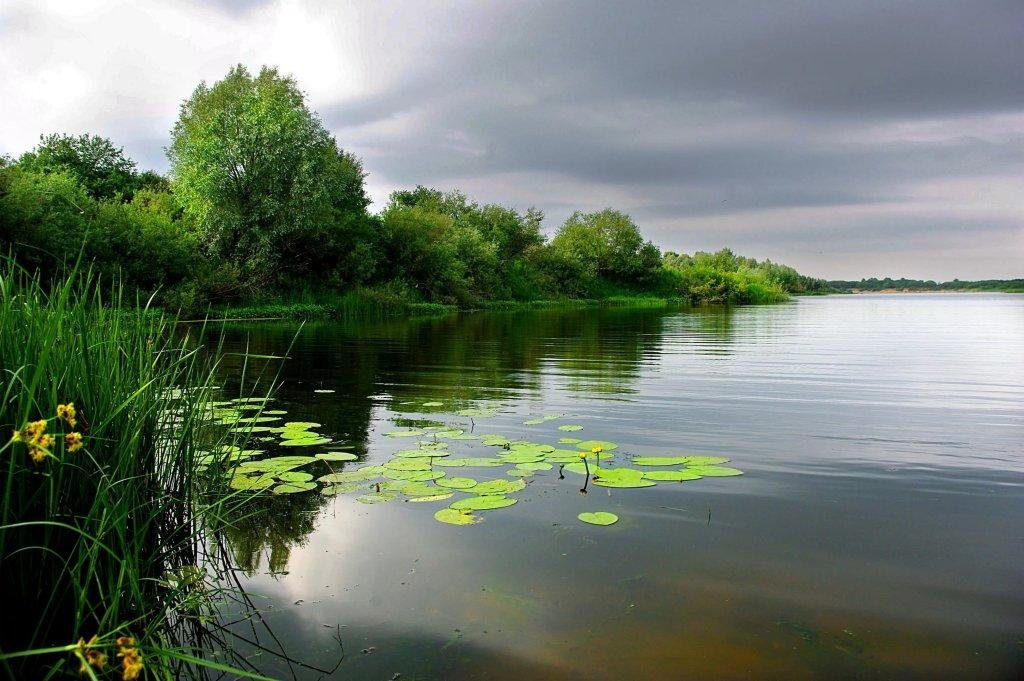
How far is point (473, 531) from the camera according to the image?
4480 mm

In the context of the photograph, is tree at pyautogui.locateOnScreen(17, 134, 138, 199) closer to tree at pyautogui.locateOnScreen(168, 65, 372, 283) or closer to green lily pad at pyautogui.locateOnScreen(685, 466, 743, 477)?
tree at pyautogui.locateOnScreen(168, 65, 372, 283)

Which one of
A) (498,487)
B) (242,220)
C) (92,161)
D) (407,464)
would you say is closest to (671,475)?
(498,487)

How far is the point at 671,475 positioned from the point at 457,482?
1.83 m

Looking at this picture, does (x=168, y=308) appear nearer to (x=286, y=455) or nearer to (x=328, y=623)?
(x=286, y=455)

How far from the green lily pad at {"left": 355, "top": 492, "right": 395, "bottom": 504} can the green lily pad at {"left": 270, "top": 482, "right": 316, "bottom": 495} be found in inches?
19.2

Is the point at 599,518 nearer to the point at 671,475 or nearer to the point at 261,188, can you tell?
the point at 671,475

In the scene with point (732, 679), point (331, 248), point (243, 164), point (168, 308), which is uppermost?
point (243, 164)

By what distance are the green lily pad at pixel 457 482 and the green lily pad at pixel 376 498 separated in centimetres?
46

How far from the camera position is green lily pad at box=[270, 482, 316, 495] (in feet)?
17.1

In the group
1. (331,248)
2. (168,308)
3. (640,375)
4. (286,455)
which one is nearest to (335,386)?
(286,455)

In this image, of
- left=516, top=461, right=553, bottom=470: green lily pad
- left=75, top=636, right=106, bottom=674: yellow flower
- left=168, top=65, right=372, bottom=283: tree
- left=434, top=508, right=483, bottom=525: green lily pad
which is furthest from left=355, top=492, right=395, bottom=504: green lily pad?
left=168, top=65, right=372, bottom=283: tree

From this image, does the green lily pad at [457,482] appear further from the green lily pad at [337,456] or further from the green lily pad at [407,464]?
the green lily pad at [337,456]

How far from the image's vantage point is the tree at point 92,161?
43.8 m

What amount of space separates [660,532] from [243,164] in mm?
32883
